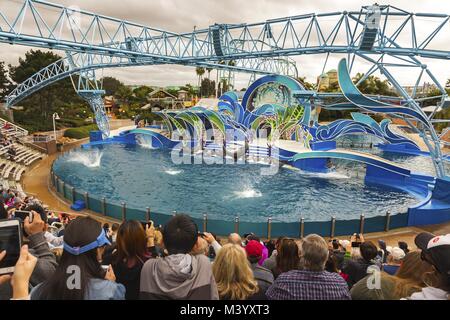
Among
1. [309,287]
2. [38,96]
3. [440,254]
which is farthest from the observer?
[38,96]

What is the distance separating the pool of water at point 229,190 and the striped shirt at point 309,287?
26.7ft

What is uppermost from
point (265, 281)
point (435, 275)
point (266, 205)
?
point (435, 275)

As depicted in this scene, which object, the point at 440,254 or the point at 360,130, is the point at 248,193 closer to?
the point at 440,254

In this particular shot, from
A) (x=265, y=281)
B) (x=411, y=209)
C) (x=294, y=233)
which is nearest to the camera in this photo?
(x=265, y=281)

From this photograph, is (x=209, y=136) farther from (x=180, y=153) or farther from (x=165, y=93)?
(x=165, y=93)

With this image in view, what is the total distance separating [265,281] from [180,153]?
24.9 m

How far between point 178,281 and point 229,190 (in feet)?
46.3

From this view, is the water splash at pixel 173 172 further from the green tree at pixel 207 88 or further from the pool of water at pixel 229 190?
the green tree at pixel 207 88

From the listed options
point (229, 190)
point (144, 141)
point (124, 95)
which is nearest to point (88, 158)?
point (144, 141)

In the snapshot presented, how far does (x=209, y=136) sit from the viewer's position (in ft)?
97.0

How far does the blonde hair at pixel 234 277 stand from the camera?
2576 millimetres

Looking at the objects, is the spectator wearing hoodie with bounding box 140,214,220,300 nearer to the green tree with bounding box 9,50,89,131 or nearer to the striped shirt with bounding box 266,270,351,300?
the striped shirt with bounding box 266,270,351,300

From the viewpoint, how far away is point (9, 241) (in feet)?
8.55
